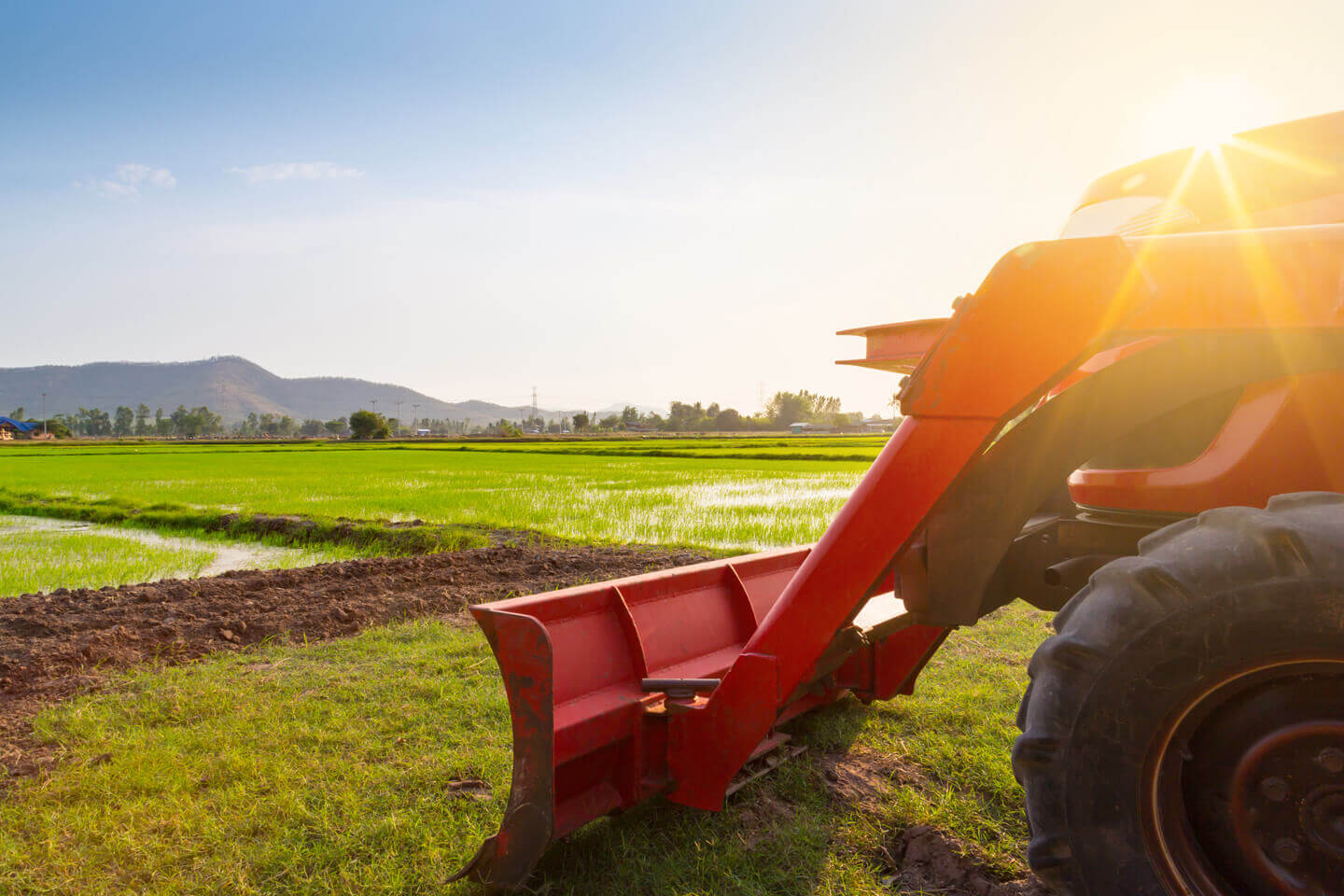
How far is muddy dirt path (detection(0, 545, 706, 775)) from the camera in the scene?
4.88 m

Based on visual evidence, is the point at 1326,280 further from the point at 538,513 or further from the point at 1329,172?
the point at 538,513

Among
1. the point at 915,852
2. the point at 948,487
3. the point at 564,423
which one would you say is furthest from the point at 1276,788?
the point at 564,423

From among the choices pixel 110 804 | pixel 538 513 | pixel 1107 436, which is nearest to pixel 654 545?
pixel 538 513

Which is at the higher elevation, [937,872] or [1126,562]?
[1126,562]

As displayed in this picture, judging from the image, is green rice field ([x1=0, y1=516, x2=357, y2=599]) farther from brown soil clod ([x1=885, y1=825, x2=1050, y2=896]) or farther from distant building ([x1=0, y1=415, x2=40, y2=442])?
distant building ([x1=0, y1=415, x2=40, y2=442])

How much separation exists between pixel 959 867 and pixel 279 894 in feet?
7.29

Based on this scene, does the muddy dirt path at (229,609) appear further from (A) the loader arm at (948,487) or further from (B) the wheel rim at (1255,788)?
(B) the wheel rim at (1255,788)

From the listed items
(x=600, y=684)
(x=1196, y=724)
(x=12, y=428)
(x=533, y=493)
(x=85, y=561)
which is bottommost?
(x=85, y=561)

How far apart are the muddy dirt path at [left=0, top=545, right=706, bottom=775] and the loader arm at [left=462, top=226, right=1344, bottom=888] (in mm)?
2704

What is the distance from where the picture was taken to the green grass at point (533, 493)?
40.8ft

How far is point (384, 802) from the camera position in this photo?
10.4 ft

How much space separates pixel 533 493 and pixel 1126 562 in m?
16.9

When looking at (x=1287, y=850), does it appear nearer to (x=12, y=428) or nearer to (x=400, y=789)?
(x=400, y=789)

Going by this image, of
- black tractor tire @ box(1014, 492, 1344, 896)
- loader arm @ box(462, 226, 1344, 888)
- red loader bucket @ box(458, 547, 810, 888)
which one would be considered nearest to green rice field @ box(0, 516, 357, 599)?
red loader bucket @ box(458, 547, 810, 888)
